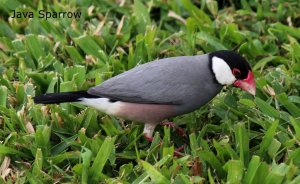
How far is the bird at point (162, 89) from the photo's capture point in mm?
3535

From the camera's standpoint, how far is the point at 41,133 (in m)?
3.46

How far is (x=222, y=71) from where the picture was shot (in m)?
3.60

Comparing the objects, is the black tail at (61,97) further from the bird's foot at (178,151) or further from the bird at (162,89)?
the bird's foot at (178,151)

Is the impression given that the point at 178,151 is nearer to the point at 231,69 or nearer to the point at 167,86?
the point at 167,86

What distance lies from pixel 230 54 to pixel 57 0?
2092mm

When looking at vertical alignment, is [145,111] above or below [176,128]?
above

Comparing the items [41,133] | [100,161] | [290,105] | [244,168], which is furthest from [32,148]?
[290,105]

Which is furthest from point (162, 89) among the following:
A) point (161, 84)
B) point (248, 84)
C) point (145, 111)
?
point (248, 84)

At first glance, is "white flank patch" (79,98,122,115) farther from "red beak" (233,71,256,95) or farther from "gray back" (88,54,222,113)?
"red beak" (233,71,256,95)

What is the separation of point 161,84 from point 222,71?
14.6 inches

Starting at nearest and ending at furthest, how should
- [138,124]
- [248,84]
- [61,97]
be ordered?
1. [61,97]
2. [248,84]
3. [138,124]

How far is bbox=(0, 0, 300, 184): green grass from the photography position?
328cm

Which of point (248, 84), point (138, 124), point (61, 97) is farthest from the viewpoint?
point (138, 124)

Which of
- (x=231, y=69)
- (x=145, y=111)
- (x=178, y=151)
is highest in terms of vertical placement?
(x=231, y=69)
